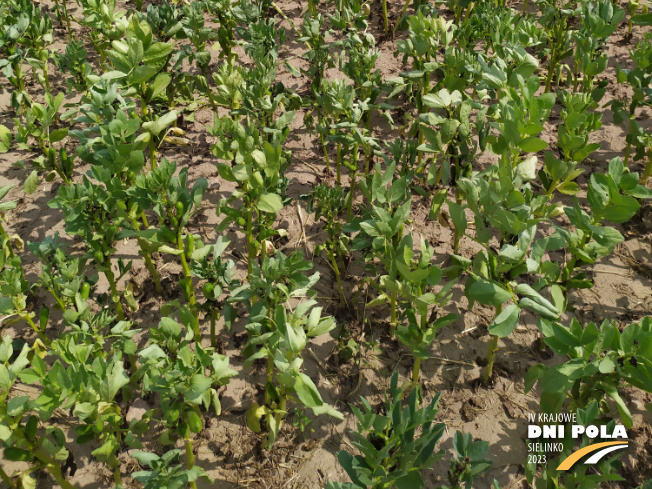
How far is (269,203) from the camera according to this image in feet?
8.14

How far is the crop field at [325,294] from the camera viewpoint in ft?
6.68

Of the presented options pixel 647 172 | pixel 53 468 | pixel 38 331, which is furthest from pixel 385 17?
pixel 53 468

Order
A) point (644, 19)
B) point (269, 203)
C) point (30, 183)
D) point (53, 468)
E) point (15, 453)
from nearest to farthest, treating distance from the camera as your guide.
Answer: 1. point (15, 453)
2. point (53, 468)
3. point (269, 203)
4. point (30, 183)
5. point (644, 19)

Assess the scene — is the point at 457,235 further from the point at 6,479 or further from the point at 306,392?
the point at 6,479

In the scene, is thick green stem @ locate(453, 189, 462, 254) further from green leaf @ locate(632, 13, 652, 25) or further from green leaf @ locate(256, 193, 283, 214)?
green leaf @ locate(632, 13, 652, 25)

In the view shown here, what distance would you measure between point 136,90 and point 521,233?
192cm

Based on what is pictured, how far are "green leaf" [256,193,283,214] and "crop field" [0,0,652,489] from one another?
0.01 m

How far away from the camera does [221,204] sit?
107 inches

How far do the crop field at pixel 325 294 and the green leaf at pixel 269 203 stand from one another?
1 centimetres

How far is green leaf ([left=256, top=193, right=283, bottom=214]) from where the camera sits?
247 centimetres

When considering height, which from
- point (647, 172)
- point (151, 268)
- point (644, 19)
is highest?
point (644, 19)

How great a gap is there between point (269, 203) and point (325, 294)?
2.38 feet

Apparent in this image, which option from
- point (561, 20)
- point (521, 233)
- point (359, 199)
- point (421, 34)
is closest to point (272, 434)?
point (521, 233)

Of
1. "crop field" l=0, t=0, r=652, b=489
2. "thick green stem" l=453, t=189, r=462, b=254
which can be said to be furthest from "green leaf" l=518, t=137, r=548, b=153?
"thick green stem" l=453, t=189, r=462, b=254
